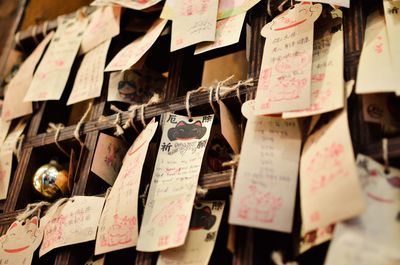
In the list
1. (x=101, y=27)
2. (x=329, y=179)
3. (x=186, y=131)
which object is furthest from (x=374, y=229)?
(x=101, y=27)

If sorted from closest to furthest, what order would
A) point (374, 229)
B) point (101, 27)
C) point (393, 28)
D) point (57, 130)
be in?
point (374, 229) < point (393, 28) < point (57, 130) < point (101, 27)

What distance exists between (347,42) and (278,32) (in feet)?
0.39

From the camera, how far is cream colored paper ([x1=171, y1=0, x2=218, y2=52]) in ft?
2.75

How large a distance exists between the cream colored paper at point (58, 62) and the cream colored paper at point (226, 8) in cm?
31

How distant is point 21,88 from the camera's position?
3.79 feet

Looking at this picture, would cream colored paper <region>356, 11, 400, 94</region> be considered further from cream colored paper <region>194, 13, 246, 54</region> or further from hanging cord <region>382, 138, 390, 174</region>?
cream colored paper <region>194, 13, 246, 54</region>

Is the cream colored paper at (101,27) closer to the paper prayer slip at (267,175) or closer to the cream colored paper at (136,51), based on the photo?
the cream colored paper at (136,51)

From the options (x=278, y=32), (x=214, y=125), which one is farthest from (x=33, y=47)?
(x=278, y=32)

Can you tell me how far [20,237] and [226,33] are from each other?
Result: 57 cm

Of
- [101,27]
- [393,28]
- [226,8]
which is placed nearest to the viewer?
[393,28]

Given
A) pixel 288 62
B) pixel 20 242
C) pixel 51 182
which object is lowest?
pixel 20 242

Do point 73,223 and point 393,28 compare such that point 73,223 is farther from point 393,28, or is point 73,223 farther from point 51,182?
point 393,28

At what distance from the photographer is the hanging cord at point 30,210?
0.90 metres

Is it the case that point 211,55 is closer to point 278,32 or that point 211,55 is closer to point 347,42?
point 278,32
